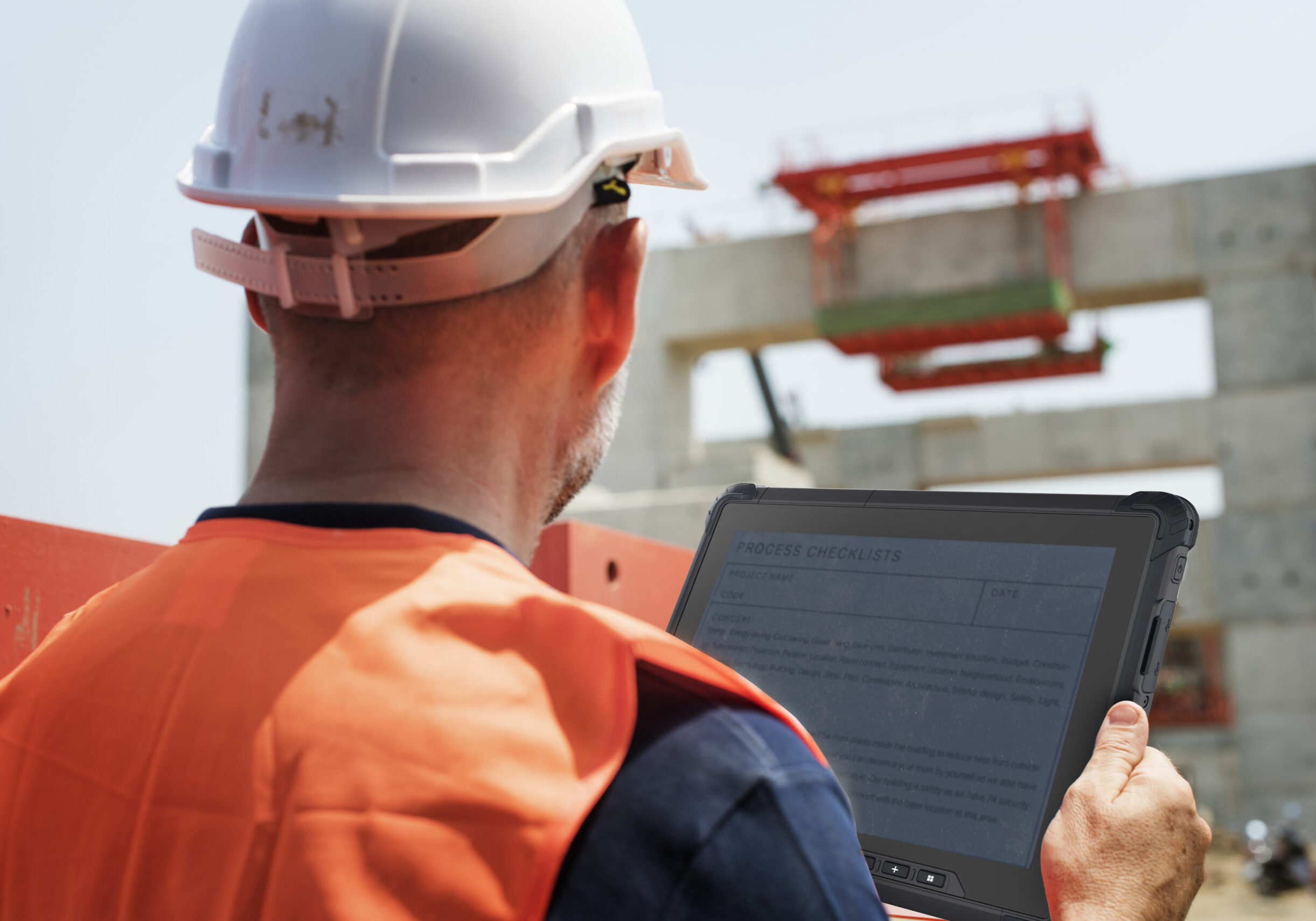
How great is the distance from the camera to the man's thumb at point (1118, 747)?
1140 mm

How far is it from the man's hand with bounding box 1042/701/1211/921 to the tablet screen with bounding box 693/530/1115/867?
48 millimetres

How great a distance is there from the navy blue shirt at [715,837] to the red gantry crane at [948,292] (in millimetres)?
16271

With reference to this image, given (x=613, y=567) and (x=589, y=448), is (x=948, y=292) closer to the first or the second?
(x=613, y=567)

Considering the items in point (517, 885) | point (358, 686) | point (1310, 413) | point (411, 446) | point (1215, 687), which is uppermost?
point (411, 446)

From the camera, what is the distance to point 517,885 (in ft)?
2.60

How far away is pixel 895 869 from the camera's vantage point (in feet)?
4.13

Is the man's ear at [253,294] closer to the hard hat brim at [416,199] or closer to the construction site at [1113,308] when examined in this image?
the hard hat brim at [416,199]

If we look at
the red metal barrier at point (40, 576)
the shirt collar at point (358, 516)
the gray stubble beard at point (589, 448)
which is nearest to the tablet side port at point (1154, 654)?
the gray stubble beard at point (589, 448)

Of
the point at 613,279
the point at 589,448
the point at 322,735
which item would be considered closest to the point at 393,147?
the point at 613,279

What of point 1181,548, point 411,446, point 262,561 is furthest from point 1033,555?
point 262,561

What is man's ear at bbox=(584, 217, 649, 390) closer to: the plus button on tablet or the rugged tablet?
the rugged tablet

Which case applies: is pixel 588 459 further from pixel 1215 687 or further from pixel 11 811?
pixel 1215 687

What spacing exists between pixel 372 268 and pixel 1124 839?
89cm

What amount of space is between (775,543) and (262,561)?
0.75 metres
